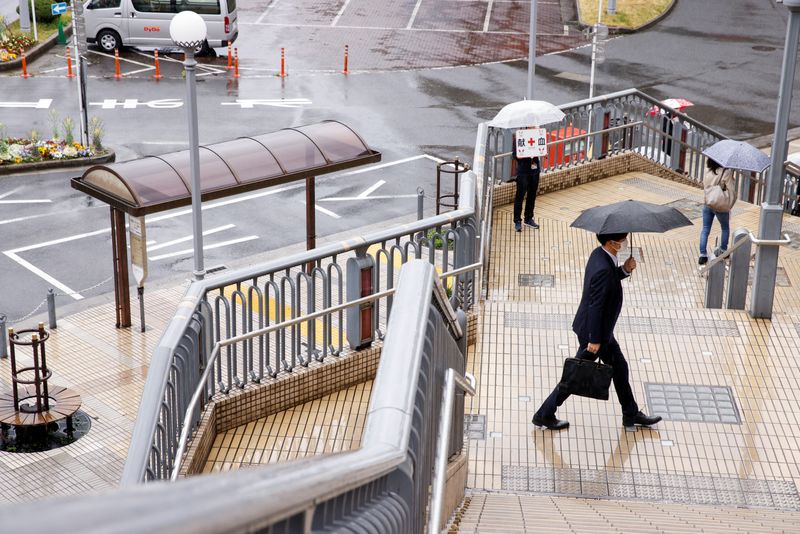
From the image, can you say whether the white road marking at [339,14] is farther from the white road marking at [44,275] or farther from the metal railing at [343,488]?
the metal railing at [343,488]

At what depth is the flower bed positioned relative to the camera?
21453 mm

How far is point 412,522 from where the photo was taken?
3.43 metres

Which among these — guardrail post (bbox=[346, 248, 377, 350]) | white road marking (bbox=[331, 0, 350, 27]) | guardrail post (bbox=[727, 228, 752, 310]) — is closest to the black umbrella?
guardrail post (bbox=[346, 248, 377, 350])

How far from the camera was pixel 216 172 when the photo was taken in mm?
14836

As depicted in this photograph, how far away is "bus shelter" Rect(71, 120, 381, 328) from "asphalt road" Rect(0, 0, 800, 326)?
166 cm

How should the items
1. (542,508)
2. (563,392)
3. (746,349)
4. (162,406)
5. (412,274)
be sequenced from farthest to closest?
(746,349)
(563,392)
(542,508)
(162,406)
(412,274)

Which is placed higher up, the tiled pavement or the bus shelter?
the bus shelter

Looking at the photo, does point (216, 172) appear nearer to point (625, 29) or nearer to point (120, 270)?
point (120, 270)

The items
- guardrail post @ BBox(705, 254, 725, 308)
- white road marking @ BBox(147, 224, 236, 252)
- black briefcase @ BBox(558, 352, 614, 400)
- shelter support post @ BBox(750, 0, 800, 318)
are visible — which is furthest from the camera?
white road marking @ BBox(147, 224, 236, 252)

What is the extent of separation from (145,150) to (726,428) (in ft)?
54.0

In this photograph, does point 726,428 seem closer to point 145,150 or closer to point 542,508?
point 542,508

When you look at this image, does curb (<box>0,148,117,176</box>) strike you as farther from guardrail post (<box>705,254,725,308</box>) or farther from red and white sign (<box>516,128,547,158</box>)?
guardrail post (<box>705,254,725,308</box>)

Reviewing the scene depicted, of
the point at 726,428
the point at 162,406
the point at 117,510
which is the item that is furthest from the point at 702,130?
the point at 117,510

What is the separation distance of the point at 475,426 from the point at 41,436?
543 centimetres
